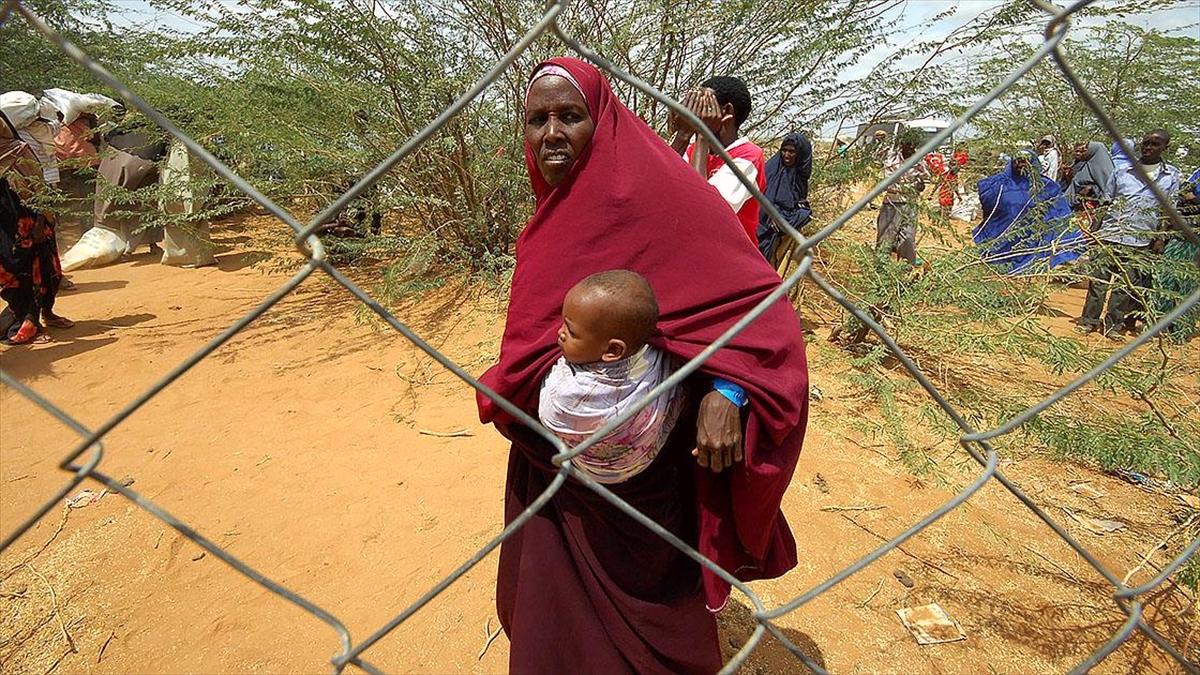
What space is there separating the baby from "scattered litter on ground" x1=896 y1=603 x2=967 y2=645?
176 centimetres

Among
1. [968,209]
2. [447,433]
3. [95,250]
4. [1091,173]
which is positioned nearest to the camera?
[447,433]

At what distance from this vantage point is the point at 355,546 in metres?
2.81

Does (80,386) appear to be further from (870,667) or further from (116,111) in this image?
(870,667)

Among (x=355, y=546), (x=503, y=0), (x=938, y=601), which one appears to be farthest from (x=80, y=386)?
(x=938, y=601)

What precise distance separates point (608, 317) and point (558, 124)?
1.69ft

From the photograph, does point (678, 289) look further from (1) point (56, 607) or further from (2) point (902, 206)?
(2) point (902, 206)

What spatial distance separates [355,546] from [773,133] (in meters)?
5.67

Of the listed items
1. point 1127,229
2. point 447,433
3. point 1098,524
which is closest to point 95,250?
point 447,433

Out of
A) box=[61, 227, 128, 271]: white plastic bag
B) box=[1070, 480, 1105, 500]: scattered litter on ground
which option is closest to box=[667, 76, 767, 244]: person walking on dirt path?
box=[1070, 480, 1105, 500]: scattered litter on ground

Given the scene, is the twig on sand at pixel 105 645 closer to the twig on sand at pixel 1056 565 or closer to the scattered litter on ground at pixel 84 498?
the scattered litter on ground at pixel 84 498

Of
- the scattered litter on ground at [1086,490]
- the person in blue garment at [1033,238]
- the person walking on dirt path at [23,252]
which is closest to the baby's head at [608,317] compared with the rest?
the scattered litter on ground at [1086,490]

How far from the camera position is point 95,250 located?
6.96 meters

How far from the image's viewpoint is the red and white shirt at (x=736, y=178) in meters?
2.22

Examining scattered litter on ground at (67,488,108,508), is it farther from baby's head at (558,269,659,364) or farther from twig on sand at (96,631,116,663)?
baby's head at (558,269,659,364)
